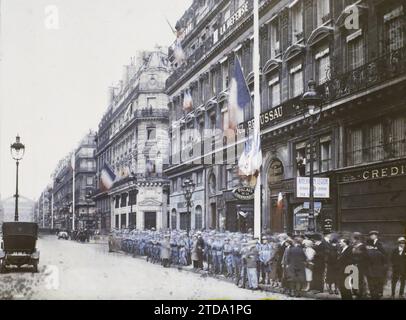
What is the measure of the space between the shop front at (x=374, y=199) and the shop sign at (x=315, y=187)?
734 mm

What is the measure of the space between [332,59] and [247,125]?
144 inches

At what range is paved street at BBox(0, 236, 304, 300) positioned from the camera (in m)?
14.5

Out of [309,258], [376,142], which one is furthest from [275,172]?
[309,258]

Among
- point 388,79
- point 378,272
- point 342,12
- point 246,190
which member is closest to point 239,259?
point 246,190

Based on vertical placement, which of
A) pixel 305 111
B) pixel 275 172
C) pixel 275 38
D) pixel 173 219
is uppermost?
pixel 275 38

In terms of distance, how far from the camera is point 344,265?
46.6ft

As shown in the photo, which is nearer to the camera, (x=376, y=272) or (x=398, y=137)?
(x=376, y=272)

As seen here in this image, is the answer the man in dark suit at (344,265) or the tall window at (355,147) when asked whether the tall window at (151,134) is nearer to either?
the tall window at (355,147)

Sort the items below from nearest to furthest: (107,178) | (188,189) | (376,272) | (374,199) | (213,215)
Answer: (376,272) → (374,199) → (188,189) → (213,215) → (107,178)

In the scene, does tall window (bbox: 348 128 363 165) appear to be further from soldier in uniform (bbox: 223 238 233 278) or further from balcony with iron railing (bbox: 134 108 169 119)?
balcony with iron railing (bbox: 134 108 169 119)

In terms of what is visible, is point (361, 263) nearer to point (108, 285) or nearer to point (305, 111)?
point (108, 285)

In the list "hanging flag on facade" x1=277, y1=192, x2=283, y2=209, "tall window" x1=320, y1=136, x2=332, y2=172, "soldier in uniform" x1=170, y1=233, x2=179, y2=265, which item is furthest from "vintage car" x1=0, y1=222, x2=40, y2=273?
"tall window" x1=320, y1=136, x2=332, y2=172

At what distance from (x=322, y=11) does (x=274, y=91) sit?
362 cm
